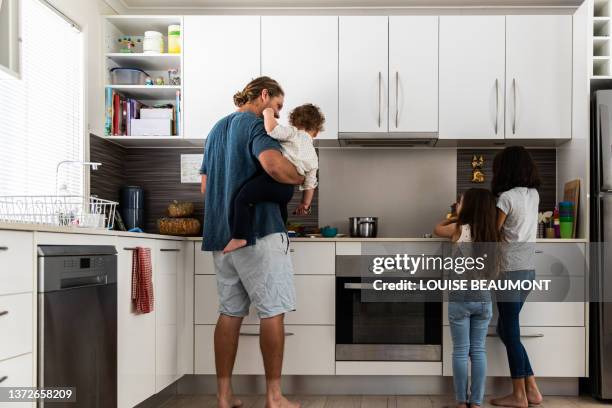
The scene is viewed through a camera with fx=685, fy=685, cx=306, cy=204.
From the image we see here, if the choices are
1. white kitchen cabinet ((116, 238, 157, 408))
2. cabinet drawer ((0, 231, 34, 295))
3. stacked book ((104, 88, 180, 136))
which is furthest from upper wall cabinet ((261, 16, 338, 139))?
cabinet drawer ((0, 231, 34, 295))

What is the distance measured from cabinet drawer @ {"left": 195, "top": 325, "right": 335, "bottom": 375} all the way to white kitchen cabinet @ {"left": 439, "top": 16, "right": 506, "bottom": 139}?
1.36 metres

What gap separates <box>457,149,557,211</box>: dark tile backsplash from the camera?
4285 millimetres

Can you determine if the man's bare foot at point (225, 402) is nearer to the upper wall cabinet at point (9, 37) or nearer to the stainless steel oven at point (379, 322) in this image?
the stainless steel oven at point (379, 322)

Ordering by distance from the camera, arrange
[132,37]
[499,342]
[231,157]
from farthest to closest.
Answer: [132,37] < [499,342] < [231,157]

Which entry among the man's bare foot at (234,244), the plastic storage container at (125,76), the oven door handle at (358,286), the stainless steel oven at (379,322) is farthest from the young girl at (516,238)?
the plastic storage container at (125,76)

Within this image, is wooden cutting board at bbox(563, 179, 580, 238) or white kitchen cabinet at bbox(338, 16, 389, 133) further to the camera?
white kitchen cabinet at bbox(338, 16, 389, 133)

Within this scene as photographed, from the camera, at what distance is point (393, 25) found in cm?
404

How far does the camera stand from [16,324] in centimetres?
191

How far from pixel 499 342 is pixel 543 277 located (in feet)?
1.42

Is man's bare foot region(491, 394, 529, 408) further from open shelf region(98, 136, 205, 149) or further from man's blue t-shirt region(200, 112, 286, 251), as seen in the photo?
open shelf region(98, 136, 205, 149)

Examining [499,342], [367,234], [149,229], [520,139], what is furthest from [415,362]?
[149,229]

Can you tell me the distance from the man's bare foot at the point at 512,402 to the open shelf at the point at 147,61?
8.67 feet

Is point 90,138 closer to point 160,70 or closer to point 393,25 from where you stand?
point 160,70

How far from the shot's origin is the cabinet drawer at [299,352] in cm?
373
